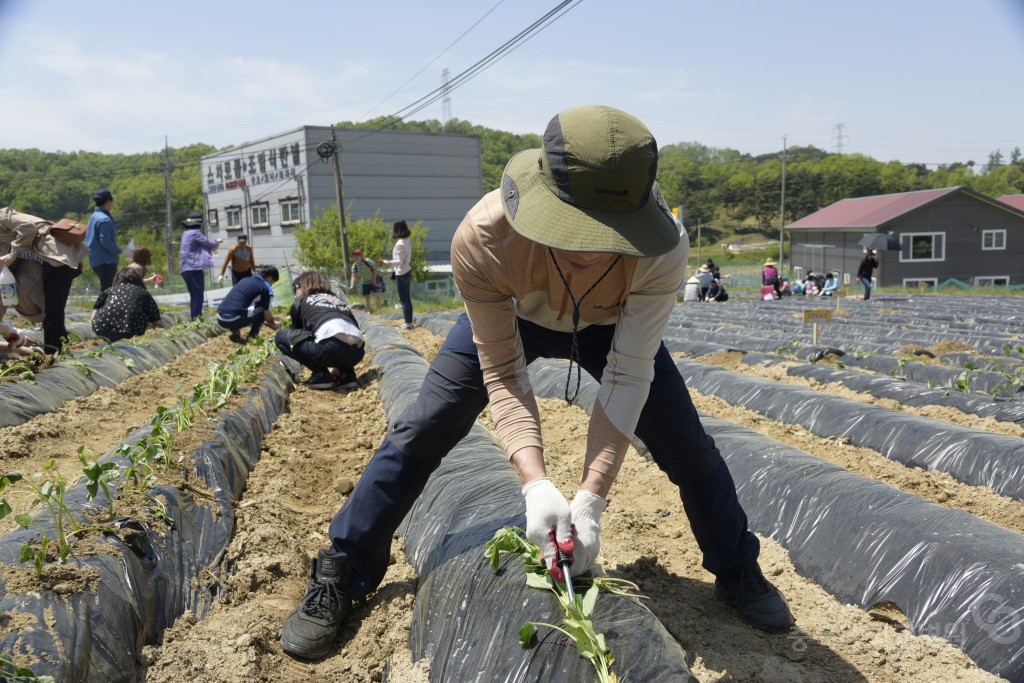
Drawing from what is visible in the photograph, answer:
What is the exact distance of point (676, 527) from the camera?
11.1 ft

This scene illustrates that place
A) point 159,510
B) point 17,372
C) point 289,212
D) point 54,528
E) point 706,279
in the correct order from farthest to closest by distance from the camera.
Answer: point 289,212 → point 706,279 → point 17,372 → point 159,510 → point 54,528

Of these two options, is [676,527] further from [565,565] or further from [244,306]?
[244,306]

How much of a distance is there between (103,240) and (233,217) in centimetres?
3423

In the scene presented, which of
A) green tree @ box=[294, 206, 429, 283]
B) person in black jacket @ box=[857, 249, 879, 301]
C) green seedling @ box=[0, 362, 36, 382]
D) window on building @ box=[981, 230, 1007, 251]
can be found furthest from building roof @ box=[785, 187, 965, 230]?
green seedling @ box=[0, 362, 36, 382]

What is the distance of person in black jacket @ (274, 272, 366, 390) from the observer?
6547 mm

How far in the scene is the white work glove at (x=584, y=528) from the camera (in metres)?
1.96

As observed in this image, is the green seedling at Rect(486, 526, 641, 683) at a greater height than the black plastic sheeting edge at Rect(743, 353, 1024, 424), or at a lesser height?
greater

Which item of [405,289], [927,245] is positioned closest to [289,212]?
[405,289]

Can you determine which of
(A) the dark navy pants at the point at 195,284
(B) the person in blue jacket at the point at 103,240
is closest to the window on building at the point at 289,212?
(A) the dark navy pants at the point at 195,284

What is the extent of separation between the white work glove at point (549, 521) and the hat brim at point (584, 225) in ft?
1.99

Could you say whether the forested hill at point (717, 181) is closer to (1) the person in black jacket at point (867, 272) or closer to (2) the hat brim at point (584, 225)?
(1) the person in black jacket at point (867, 272)

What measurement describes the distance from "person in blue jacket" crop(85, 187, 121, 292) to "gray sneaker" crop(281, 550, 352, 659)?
25.0 feet

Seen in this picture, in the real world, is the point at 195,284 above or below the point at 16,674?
above

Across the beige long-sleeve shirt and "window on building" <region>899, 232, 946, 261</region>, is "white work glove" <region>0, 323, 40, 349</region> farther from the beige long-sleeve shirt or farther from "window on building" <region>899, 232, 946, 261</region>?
"window on building" <region>899, 232, 946, 261</region>
